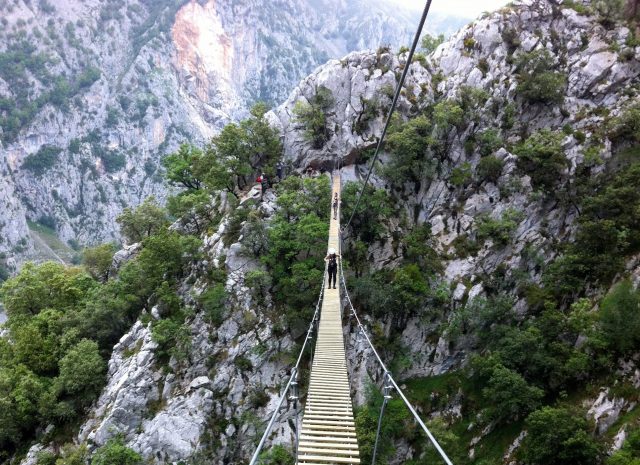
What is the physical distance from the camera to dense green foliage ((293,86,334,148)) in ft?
104

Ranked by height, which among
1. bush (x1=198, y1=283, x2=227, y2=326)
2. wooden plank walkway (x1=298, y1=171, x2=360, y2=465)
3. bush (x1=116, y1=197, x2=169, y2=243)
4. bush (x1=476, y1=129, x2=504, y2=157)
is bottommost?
wooden plank walkway (x1=298, y1=171, x2=360, y2=465)

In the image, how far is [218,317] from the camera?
24.4 meters

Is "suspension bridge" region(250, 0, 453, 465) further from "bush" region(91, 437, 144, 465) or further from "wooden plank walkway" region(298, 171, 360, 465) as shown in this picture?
"bush" region(91, 437, 144, 465)

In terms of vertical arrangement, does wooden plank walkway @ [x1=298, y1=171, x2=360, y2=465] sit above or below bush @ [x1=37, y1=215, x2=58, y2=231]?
below

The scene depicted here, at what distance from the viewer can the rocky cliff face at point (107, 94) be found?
339 feet

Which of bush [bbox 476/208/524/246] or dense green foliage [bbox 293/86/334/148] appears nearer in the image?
bush [bbox 476/208/524/246]

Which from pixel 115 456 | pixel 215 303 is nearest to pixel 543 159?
pixel 215 303

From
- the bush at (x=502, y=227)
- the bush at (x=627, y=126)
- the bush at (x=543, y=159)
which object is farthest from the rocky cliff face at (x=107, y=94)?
the bush at (x=627, y=126)

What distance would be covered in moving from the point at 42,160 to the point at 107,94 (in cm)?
3075

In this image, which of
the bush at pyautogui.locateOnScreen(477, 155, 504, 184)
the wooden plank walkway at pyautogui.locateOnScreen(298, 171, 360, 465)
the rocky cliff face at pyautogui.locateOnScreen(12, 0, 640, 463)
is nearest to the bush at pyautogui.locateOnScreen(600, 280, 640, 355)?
the rocky cliff face at pyautogui.locateOnScreen(12, 0, 640, 463)

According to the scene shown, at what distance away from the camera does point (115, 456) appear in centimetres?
1900

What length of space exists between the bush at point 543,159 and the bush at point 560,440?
585 inches

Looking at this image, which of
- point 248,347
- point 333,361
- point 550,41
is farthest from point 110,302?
point 550,41

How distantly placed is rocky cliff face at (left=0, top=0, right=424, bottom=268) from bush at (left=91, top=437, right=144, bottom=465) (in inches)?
3517
